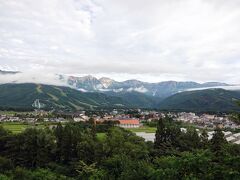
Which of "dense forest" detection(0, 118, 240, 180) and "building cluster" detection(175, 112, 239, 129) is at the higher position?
"dense forest" detection(0, 118, 240, 180)

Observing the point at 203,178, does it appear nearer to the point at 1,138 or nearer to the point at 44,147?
the point at 44,147

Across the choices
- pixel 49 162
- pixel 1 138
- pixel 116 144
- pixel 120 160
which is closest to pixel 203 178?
pixel 120 160

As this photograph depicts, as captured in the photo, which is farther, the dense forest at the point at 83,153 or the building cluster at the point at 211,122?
the building cluster at the point at 211,122

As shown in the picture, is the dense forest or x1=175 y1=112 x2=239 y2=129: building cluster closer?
the dense forest

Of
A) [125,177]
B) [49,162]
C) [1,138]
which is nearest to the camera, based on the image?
[125,177]

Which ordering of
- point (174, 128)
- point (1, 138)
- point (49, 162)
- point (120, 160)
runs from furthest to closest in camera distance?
point (174, 128), point (1, 138), point (49, 162), point (120, 160)

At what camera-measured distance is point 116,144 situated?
39.1 metres

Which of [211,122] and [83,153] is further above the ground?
[83,153]

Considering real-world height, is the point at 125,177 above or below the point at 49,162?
above

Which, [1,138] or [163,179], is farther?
[1,138]

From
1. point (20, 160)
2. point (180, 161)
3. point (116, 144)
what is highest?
point (180, 161)

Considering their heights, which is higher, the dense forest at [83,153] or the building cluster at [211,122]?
the dense forest at [83,153]

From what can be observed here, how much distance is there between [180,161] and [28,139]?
87.1ft

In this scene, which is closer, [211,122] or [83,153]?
[83,153]
